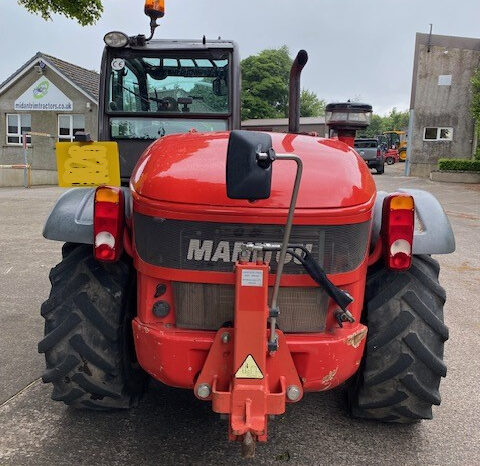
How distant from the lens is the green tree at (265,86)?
4547cm

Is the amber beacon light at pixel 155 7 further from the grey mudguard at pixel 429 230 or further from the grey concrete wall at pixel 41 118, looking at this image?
the grey concrete wall at pixel 41 118

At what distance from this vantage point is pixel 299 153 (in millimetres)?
2373

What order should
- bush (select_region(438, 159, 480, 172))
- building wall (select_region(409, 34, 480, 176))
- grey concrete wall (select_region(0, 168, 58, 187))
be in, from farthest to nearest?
building wall (select_region(409, 34, 480, 176)) < bush (select_region(438, 159, 480, 172)) < grey concrete wall (select_region(0, 168, 58, 187))

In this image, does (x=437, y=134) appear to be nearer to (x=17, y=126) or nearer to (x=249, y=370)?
(x=17, y=126)

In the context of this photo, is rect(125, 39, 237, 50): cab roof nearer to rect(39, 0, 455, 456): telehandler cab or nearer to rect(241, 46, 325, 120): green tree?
rect(39, 0, 455, 456): telehandler cab

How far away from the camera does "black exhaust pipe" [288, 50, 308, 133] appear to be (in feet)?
9.95

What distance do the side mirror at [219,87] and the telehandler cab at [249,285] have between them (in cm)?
161

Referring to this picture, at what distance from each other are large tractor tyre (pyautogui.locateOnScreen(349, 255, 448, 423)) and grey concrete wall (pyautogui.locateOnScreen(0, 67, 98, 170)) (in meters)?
22.4

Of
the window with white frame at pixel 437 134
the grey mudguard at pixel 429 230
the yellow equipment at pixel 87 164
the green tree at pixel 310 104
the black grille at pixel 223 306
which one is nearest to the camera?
the black grille at pixel 223 306

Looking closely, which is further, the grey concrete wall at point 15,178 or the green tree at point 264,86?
the green tree at point 264,86

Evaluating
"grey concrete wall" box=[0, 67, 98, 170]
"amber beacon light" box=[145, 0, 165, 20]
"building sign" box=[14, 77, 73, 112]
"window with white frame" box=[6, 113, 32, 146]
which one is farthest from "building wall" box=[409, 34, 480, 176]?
"amber beacon light" box=[145, 0, 165, 20]

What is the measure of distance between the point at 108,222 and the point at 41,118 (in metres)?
23.6

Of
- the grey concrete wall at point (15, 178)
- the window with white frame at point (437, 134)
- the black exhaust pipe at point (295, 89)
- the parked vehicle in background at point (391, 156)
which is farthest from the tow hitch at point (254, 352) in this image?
the parked vehicle in background at point (391, 156)

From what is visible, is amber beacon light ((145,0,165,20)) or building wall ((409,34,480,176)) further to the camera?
building wall ((409,34,480,176))
